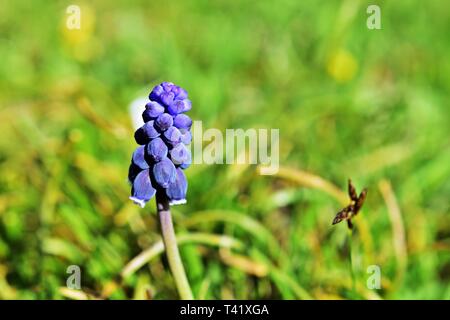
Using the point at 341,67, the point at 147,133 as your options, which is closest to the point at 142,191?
the point at 147,133

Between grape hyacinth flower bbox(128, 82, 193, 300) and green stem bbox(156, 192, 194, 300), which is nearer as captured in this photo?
grape hyacinth flower bbox(128, 82, 193, 300)

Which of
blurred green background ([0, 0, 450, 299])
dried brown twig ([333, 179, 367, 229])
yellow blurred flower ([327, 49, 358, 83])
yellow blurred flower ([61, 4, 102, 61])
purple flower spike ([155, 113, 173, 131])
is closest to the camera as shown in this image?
purple flower spike ([155, 113, 173, 131])

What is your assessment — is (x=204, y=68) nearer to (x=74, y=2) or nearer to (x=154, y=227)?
(x=74, y=2)

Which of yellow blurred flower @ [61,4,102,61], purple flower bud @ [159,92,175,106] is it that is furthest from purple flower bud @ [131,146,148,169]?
yellow blurred flower @ [61,4,102,61]

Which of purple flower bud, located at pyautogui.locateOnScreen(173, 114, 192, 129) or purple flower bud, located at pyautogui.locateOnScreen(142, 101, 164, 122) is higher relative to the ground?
purple flower bud, located at pyautogui.locateOnScreen(142, 101, 164, 122)

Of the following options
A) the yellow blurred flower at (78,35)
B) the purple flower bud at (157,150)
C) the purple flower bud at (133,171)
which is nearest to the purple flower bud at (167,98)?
the purple flower bud at (157,150)

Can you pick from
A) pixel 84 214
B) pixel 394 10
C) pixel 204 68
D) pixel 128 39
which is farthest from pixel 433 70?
pixel 84 214

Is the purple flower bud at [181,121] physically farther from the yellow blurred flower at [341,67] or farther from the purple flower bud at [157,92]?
the yellow blurred flower at [341,67]

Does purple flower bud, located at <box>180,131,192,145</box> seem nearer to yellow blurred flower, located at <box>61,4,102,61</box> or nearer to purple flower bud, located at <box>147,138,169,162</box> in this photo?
purple flower bud, located at <box>147,138,169,162</box>
